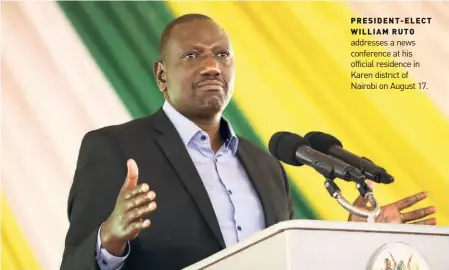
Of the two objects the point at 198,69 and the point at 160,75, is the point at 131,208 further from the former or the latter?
the point at 160,75

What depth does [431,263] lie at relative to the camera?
1.75 meters

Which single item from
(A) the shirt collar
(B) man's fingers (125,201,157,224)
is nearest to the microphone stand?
(B) man's fingers (125,201,157,224)

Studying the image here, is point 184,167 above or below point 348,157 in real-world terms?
above

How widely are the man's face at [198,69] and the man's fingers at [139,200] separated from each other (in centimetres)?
95

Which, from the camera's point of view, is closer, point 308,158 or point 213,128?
point 308,158

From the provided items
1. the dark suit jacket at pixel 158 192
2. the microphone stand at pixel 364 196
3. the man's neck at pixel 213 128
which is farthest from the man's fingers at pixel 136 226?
the man's neck at pixel 213 128

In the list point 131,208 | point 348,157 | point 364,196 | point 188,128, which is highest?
point 188,128

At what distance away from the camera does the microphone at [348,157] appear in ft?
6.52

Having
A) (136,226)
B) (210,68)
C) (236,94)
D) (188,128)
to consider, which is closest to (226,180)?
(188,128)

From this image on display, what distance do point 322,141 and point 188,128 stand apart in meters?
0.69

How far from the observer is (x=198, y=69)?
277cm

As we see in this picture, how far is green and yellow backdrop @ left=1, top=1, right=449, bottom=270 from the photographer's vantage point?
299cm

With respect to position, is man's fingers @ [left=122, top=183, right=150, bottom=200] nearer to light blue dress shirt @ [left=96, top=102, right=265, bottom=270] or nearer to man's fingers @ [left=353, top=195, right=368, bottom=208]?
light blue dress shirt @ [left=96, top=102, right=265, bottom=270]

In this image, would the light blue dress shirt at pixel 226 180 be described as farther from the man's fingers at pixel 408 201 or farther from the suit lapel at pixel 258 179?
the man's fingers at pixel 408 201
